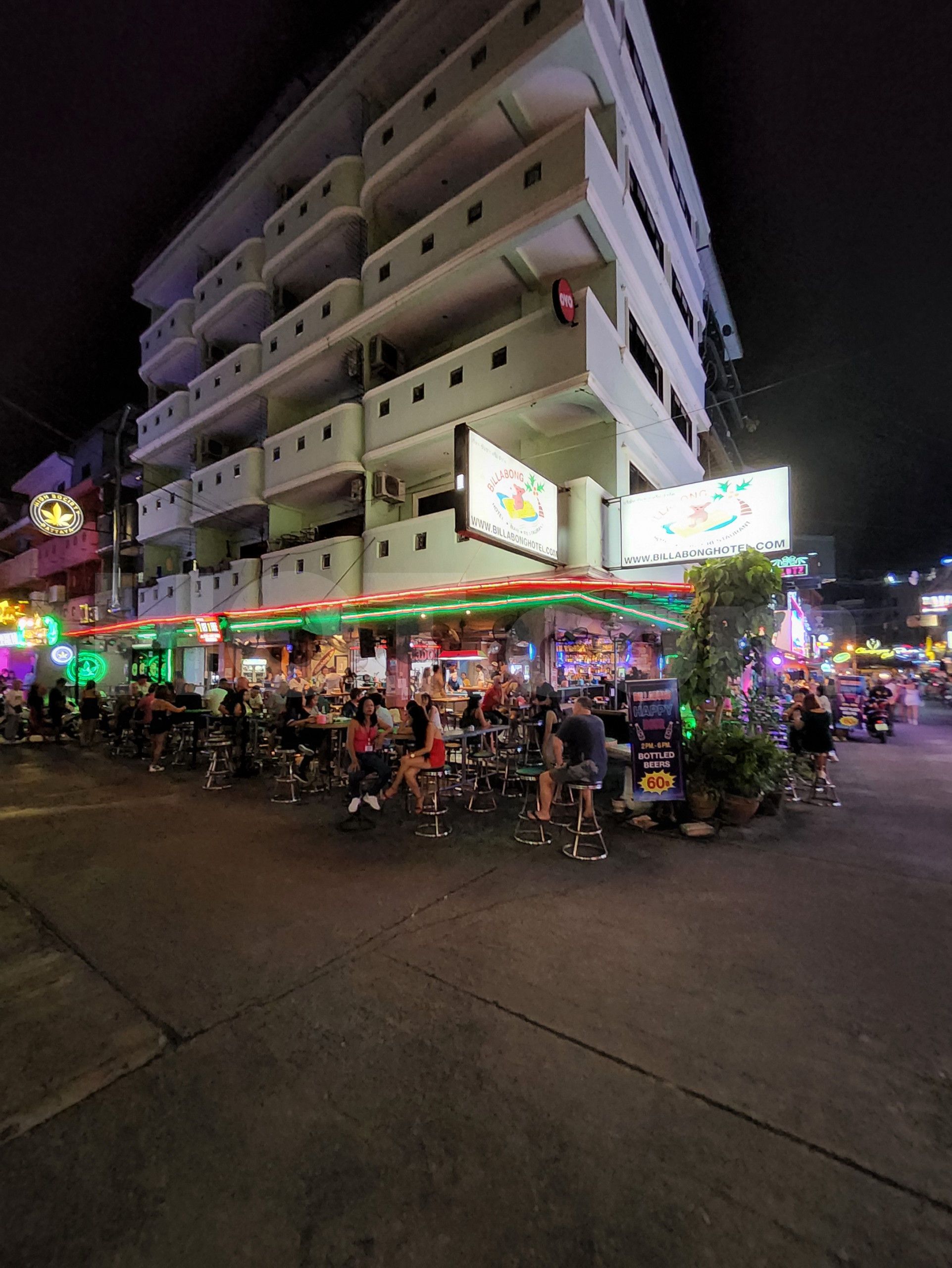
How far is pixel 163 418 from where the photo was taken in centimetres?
2588

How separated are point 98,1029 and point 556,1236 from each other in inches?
114

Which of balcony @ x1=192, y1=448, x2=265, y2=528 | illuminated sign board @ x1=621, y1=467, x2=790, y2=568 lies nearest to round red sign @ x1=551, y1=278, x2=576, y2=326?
illuminated sign board @ x1=621, y1=467, x2=790, y2=568

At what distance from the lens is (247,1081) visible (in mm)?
2838

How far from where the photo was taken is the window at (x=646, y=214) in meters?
15.0

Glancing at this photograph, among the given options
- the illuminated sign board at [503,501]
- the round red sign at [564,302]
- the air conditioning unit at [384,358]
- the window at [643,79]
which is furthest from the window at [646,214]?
the illuminated sign board at [503,501]

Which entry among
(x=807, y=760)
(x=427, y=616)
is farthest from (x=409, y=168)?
(x=807, y=760)

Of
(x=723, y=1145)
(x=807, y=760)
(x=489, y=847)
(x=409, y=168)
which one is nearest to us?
(x=723, y=1145)

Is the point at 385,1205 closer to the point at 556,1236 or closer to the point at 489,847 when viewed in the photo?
the point at 556,1236

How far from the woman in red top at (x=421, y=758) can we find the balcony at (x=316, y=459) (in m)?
11.7

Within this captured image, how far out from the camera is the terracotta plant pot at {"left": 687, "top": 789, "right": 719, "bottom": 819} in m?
7.27

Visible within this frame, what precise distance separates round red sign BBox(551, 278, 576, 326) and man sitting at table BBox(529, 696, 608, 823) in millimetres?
9412

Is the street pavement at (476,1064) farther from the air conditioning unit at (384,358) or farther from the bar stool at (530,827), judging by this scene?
the air conditioning unit at (384,358)

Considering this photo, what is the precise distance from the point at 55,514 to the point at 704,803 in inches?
721

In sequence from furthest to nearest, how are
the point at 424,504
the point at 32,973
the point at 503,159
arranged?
the point at 424,504
the point at 503,159
the point at 32,973
